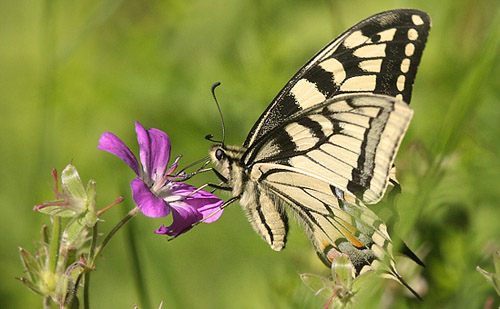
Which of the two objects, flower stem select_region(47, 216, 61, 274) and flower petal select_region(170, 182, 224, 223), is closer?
flower stem select_region(47, 216, 61, 274)

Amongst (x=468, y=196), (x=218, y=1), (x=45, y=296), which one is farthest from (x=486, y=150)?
(x=45, y=296)

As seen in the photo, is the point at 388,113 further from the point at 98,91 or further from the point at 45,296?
the point at 98,91

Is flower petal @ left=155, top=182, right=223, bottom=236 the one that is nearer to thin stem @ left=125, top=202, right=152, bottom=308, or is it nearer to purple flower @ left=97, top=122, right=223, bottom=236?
purple flower @ left=97, top=122, right=223, bottom=236

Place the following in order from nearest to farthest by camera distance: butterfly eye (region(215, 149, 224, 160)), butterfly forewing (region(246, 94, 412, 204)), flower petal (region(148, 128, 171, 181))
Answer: butterfly forewing (region(246, 94, 412, 204)) → flower petal (region(148, 128, 171, 181)) → butterfly eye (region(215, 149, 224, 160))

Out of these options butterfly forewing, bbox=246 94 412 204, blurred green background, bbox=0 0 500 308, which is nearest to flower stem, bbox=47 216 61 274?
blurred green background, bbox=0 0 500 308

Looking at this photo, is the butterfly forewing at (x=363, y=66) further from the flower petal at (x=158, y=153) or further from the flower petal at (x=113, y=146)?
the flower petal at (x=113, y=146)

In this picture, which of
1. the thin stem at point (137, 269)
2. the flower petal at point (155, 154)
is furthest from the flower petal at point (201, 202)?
the thin stem at point (137, 269)

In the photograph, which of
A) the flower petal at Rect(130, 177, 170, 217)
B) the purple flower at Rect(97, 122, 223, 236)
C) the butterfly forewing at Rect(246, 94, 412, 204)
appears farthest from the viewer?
the purple flower at Rect(97, 122, 223, 236)
